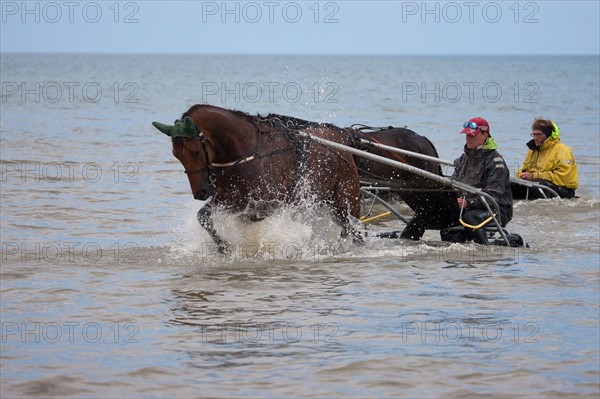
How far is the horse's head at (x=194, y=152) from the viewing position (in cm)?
941

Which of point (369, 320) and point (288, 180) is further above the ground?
point (288, 180)

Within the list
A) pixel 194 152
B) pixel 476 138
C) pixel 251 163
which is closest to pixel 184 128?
pixel 194 152

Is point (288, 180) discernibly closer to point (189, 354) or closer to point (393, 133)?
point (393, 133)

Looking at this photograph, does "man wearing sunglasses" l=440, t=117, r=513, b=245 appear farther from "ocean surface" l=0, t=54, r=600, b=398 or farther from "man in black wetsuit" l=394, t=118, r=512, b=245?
"ocean surface" l=0, t=54, r=600, b=398

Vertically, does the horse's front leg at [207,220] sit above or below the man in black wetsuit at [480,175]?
below

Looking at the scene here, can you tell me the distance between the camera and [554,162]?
1481 cm

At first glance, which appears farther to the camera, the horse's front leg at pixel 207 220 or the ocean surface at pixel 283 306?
the horse's front leg at pixel 207 220

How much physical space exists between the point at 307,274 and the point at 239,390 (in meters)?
3.41

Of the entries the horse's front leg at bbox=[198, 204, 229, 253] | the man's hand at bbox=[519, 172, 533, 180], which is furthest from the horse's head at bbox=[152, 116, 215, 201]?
the man's hand at bbox=[519, 172, 533, 180]

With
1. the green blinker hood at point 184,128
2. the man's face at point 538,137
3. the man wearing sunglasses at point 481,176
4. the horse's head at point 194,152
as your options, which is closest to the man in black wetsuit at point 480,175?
the man wearing sunglasses at point 481,176

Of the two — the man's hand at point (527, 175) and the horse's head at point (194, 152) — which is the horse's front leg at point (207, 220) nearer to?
the horse's head at point (194, 152)

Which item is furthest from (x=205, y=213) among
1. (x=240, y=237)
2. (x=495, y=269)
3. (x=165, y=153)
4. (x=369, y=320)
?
(x=165, y=153)

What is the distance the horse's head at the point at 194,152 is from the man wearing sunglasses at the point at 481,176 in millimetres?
2894

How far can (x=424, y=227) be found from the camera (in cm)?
1211
